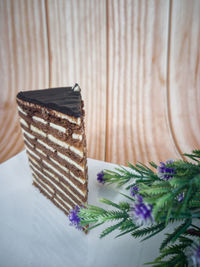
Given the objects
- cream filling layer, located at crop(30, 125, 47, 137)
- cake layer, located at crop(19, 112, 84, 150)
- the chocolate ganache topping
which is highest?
the chocolate ganache topping

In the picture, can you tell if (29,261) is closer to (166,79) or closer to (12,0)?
(166,79)

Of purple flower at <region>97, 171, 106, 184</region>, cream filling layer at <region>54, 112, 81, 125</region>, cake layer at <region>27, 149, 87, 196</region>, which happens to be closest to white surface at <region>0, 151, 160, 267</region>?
purple flower at <region>97, 171, 106, 184</region>

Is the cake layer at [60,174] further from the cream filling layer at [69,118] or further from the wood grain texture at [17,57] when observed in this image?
the wood grain texture at [17,57]

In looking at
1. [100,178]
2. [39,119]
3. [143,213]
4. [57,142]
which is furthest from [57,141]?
[143,213]

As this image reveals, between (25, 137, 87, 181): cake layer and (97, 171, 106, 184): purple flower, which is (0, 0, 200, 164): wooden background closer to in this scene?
(97, 171, 106, 184): purple flower

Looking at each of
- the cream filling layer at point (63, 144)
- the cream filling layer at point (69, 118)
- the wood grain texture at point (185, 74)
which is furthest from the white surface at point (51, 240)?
the wood grain texture at point (185, 74)

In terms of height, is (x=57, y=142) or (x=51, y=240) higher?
(x=57, y=142)

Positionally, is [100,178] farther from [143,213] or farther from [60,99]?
[143,213]
